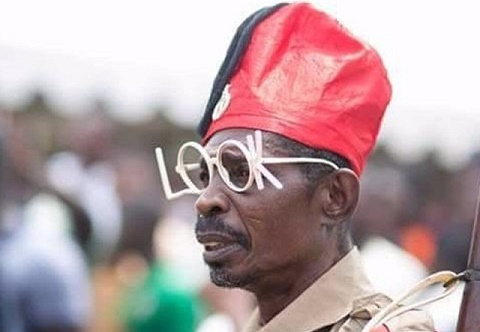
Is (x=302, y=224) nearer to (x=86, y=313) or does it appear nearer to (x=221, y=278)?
(x=221, y=278)

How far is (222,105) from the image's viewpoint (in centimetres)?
526

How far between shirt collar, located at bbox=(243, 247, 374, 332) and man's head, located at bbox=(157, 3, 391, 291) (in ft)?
0.10

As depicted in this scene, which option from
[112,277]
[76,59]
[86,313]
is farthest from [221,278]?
[76,59]

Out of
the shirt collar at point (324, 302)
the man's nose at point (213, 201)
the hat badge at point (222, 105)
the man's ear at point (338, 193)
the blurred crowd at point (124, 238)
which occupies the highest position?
the hat badge at point (222, 105)

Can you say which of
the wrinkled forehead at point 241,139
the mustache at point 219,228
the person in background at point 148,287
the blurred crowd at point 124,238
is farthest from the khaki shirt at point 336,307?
the person in background at point 148,287

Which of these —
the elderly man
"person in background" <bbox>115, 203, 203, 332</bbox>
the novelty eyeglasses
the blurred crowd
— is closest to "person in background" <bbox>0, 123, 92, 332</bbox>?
the blurred crowd

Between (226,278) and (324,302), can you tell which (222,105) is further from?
(324,302)

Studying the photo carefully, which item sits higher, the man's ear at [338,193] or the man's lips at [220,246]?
the man's ear at [338,193]

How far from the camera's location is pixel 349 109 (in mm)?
5188

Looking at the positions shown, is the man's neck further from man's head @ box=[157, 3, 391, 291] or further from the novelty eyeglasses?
the novelty eyeglasses

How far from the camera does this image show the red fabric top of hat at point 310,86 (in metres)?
5.16

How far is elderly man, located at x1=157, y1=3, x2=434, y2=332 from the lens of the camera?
5121mm

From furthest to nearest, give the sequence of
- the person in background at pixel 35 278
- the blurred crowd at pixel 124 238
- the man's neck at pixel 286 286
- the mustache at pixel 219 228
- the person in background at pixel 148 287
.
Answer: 1. the person in background at pixel 148 287
2. the blurred crowd at pixel 124 238
3. the person in background at pixel 35 278
4. the man's neck at pixel 286 286
5. the mustache at pixel 219 228

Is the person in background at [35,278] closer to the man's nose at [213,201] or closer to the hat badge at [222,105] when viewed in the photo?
the hat badge at [222,105]
